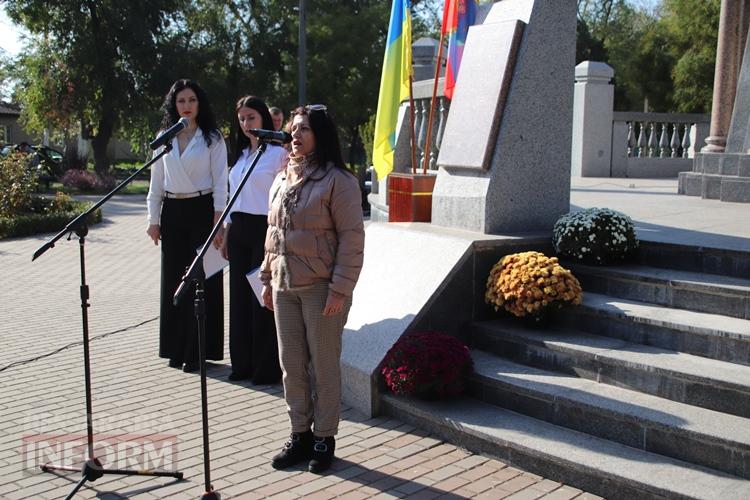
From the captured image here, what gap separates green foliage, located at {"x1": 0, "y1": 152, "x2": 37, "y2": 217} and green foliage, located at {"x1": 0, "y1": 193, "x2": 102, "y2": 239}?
10.3 inches

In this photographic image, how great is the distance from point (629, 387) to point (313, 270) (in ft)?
6.96

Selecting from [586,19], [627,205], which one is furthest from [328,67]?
[627,205]

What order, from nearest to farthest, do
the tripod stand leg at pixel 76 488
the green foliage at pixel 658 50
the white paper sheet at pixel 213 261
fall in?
the tripod stand leg at pixel 76 488 → the white paper sheet at pixel 213 261 → the green foliage at pixel 658 50

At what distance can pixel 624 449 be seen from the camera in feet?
14.8

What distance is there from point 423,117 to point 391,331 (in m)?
5.22

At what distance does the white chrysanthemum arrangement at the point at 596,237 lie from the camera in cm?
616

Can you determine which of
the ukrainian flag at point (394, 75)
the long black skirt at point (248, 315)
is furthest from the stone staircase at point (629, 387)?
the ukrainian flag at point (394, 75)

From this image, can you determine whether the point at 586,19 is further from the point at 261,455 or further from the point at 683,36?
the point at 261,455

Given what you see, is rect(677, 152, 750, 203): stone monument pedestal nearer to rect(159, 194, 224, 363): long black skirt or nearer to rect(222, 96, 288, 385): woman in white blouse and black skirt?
rect(222, 96, 288, 385): woman in white blouse and black skirt

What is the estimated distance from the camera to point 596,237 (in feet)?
20.2

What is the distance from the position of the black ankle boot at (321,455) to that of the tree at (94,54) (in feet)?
108

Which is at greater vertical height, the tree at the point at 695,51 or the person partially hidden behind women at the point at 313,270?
the tree at the point at 695,51

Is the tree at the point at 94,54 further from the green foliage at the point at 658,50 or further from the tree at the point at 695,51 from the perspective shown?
the tree at the point at 695,51

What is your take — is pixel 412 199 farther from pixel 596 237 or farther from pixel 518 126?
pixel 596 237
